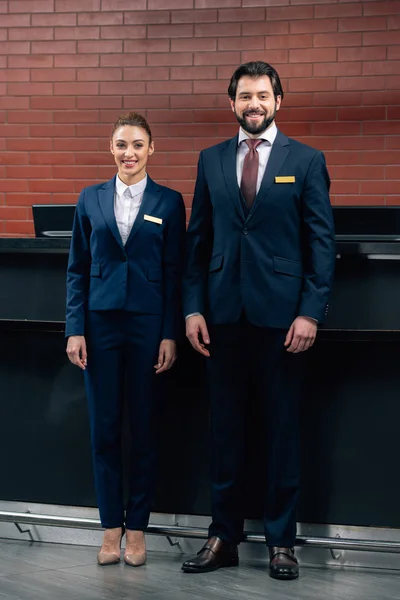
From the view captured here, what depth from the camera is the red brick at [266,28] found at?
14.4 ft

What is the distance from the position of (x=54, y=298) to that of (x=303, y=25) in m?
2.27

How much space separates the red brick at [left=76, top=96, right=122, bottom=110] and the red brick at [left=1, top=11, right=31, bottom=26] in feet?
1.63

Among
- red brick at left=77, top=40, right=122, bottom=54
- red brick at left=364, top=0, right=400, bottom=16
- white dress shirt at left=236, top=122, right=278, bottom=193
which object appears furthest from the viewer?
red brick at left=77, top=40, right=122, bottom=54

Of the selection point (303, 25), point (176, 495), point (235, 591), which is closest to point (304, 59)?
point (303, 25)

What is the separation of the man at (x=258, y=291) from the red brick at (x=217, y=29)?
6.62ft

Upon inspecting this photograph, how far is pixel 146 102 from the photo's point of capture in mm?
4531

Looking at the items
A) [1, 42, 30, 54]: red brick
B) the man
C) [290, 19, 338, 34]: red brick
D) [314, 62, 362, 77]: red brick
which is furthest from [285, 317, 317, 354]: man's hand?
[1, 42, 30, 54]: red brick

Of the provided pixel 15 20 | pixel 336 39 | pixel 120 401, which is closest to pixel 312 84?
pixel 336 39

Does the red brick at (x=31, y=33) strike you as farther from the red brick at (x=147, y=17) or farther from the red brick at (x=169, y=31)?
the red brick at (x=169, y=31)

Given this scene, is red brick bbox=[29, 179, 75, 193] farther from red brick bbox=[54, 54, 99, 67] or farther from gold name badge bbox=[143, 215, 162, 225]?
gold name badge bbox=[143, 215, 162, 225]

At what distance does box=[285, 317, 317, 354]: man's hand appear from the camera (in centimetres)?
245

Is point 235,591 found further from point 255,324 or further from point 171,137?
point 171,137

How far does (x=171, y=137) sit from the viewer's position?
4.54 m

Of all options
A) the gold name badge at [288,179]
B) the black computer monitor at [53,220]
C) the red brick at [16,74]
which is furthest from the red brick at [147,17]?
the gold name badge at [288,179]
